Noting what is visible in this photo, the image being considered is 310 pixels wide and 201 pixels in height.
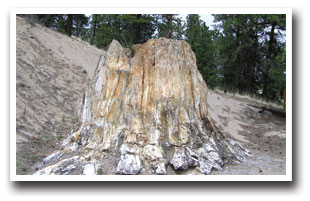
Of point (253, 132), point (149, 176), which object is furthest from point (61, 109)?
point (253, 132)

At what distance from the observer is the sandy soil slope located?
21.5 feet

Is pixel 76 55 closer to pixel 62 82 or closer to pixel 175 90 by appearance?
pixel 62 82

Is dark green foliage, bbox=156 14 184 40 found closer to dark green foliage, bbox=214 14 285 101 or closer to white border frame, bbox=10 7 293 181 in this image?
dark green foliage, bbox=214 14 285 101

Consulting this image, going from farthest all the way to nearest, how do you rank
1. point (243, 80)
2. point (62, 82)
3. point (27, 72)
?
1. point (243, 80)
2. point (62, 82)
3. point (27, 72)

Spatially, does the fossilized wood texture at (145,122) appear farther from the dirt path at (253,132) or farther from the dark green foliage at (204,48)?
the dark green foliage at (204,48)

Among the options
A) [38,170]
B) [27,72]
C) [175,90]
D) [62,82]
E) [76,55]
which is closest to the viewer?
[38,170]

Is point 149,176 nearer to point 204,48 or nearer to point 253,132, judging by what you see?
point 253,132

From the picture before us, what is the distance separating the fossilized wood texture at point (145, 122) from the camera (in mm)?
4902

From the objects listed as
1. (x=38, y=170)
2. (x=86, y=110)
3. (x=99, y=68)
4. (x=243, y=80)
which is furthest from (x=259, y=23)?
(x=38, y=170)

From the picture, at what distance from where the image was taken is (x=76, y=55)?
14.0 m

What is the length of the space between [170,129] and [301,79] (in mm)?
2602

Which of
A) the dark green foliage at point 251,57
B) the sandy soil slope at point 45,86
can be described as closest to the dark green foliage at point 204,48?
Answer: the dark green foliage at point 251,57

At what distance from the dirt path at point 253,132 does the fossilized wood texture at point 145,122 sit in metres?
0.46

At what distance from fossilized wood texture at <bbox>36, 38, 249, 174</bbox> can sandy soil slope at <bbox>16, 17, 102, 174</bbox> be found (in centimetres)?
115
